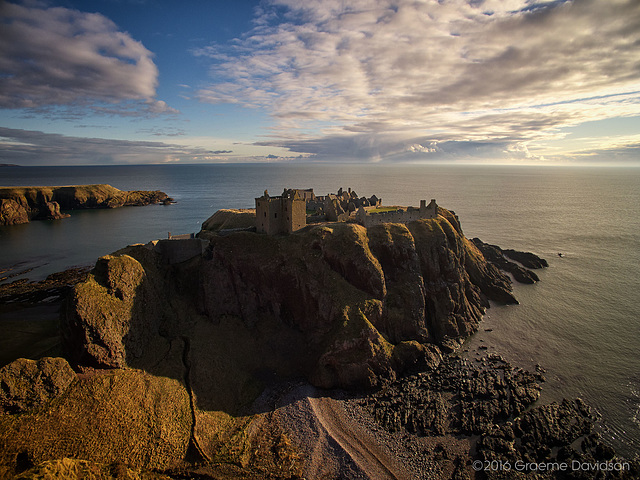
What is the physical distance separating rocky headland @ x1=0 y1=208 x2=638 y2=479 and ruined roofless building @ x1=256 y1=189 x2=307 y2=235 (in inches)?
84.0

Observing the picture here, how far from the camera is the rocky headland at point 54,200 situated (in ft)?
443

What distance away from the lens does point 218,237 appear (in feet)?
171

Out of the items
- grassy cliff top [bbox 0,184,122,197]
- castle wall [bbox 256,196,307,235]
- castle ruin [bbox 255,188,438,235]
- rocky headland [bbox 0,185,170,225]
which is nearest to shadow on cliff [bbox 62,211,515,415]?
castle wall [bbox 256,196,307,235]

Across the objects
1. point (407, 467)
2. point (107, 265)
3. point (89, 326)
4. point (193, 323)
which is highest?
point (107, 265)

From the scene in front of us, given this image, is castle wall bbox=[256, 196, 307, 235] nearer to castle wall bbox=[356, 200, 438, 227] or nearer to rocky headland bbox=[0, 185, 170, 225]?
castle wall bbox=[356, 200, 438, 227]

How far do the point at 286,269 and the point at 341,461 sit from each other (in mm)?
26468

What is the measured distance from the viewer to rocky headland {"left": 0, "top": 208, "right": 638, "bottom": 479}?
30562 millimetres

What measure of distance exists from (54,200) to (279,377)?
17736cm

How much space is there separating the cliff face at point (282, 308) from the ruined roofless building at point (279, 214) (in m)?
2.42

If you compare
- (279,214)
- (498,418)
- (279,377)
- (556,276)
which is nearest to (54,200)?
(279,214)

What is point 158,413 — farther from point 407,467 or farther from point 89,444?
point 407,467

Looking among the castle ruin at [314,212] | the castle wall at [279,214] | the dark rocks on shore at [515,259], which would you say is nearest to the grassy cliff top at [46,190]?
the castle ruin at [314,212]

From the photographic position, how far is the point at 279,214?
5478 cm

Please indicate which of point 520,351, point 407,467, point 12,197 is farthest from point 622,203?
point 12,197
